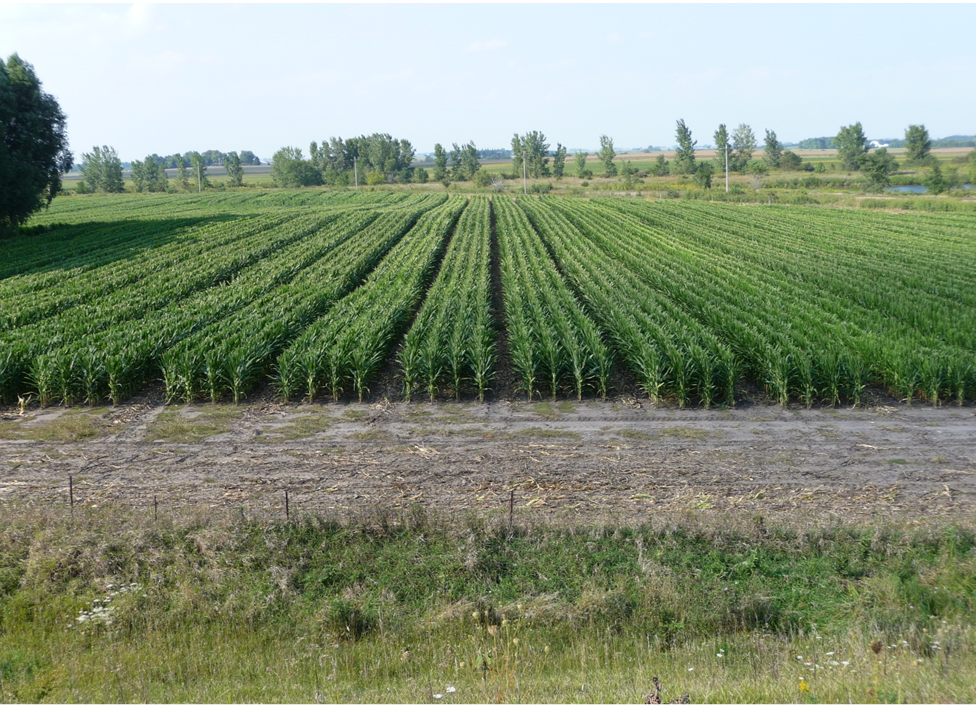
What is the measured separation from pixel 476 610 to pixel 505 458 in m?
4.16

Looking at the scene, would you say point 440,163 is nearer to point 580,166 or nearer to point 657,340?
point 580,166

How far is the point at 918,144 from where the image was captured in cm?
10144

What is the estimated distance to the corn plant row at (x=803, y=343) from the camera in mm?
12664

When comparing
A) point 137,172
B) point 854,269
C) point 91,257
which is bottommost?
point 854,269

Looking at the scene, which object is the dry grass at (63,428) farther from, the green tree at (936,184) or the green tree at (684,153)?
the green tree at (684,153)

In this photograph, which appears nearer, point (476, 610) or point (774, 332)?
point (476, 610)

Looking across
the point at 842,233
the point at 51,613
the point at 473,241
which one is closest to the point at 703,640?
the point at 51,613

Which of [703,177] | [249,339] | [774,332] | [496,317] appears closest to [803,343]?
[774,332]

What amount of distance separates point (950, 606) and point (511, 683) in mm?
4020

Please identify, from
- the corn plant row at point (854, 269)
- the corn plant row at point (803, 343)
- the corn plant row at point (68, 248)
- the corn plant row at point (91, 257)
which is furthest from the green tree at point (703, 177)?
the corn plant row at point (803, 343)

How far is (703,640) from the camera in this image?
588cm

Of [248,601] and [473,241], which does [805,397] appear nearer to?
[248,601]

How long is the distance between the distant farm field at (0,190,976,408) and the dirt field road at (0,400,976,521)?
77 centimetres

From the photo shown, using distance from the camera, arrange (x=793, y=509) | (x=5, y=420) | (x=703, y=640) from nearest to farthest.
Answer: (x=703, y=640) → (x=793, y=509) → (x=5, y=420)
